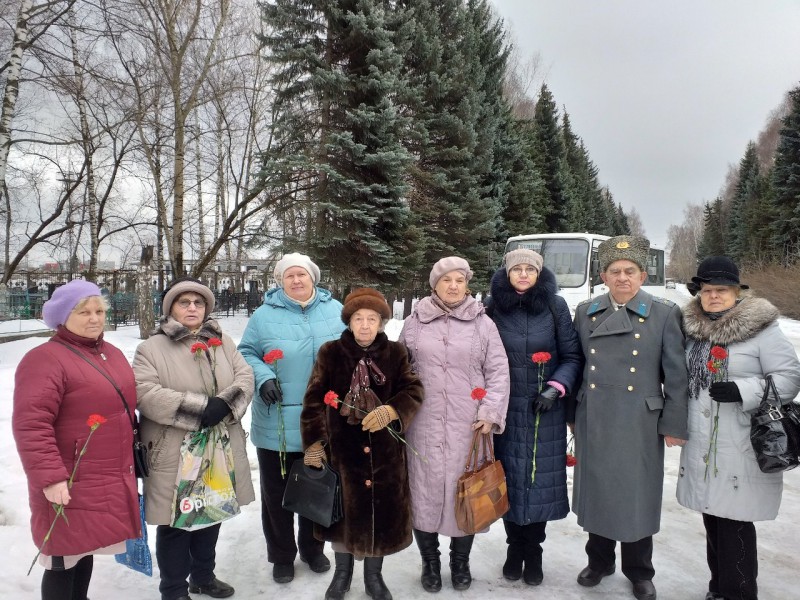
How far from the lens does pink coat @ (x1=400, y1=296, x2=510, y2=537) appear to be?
3.02 m

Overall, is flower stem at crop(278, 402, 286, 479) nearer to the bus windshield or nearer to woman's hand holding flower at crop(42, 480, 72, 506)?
woman's hand holding flower at crop(42, 480, 72, 506)

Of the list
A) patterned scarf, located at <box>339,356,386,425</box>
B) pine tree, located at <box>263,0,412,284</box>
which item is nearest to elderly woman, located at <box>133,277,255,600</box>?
patterned scarf, located at <box>339,356,386,425</box>

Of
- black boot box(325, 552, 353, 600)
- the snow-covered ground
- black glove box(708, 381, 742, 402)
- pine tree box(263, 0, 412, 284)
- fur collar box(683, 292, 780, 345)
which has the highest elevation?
pine tree box(263, 0, 412, 284)

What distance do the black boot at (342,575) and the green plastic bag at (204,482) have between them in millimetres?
650

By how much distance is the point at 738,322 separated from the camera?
2713mm

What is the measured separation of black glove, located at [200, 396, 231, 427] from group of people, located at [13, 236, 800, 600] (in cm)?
2

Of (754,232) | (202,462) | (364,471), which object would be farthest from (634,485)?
(754,232)

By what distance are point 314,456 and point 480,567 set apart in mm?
1368

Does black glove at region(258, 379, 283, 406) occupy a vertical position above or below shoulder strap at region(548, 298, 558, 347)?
below

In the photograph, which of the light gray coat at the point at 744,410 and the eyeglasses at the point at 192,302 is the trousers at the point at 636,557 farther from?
the eyeglasses at the point at 192,302

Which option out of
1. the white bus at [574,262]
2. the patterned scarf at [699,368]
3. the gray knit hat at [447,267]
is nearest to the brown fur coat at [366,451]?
the gray knit hat at [447,267]

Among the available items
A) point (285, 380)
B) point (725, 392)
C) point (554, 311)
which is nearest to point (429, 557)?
point (285, 380)

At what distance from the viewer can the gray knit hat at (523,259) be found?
123 inches

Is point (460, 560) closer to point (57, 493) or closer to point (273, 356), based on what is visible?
point (273, 356)
